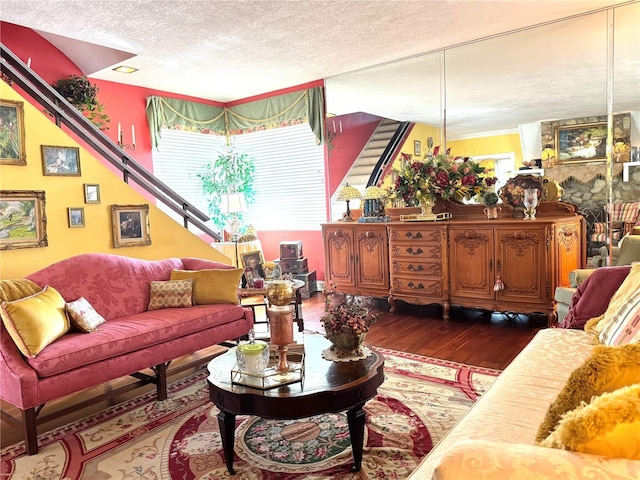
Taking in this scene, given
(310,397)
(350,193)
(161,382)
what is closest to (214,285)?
(161,382)

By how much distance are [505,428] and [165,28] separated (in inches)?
153

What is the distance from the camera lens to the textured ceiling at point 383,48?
3705 millimetres

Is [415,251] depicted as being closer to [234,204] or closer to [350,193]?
[350,193]

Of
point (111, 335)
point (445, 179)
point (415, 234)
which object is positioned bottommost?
point (111, 335)

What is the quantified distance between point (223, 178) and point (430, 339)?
3.80 metres

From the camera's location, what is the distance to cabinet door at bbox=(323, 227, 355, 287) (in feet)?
17.1

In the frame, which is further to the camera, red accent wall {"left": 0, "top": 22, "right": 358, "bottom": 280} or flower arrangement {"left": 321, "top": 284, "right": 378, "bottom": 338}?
red accent wall {"left": 0, "top": 22, "right": 358, "bottom": 280}

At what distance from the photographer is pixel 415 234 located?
463 cm

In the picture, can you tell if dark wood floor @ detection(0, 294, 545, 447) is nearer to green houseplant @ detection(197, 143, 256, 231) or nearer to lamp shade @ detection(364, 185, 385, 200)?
lamp shade @ detection(364, 185, 385, 200)

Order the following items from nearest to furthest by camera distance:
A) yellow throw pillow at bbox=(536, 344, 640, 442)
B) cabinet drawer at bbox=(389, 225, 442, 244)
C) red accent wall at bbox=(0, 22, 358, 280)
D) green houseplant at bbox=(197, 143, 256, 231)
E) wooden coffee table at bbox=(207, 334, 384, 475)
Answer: yellow throw pillow at bbox=(536, 344, 640, 442)
wooden coffee table at bbox=(207, 334, 384, 475)
cabinet drawer at bbox=(389, 225, 442, 244)
red accent wall at bbox=(0, 22, 358, 280)
green houseplant at bbox=(197, 143, 256, 231)

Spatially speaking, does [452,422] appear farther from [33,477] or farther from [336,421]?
[33,477]

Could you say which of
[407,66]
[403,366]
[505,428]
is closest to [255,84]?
[407,66]

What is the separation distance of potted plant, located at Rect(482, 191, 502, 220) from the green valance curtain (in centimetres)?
231

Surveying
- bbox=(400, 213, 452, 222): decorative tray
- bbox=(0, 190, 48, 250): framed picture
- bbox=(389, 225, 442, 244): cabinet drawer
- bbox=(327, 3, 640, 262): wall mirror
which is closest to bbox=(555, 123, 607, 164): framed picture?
bbox=(327, 3, 640, 262): wall mirror
